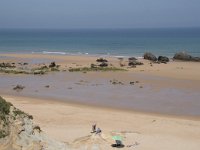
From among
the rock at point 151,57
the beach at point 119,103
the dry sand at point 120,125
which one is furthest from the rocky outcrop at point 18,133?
the rock at point 151,57

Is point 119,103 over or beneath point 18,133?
beneath

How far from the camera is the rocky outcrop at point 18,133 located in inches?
438

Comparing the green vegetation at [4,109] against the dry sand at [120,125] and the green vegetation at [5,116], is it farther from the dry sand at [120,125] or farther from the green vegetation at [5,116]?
the dry sand at [120,125]

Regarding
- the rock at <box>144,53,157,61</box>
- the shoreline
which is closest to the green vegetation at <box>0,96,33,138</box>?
the shoreline

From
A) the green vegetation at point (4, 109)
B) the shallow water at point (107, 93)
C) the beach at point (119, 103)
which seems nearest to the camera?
the green vegetation at point (4, 109)

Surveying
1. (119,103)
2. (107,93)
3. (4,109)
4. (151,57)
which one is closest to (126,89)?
(107,93)

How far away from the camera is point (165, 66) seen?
165ft

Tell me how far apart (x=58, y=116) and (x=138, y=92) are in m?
11.0

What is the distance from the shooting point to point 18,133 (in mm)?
11422

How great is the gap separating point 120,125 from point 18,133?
9303mm

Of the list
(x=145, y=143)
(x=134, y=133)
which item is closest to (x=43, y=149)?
(x=145, y=143)

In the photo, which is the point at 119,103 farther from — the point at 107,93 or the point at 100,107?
the point at 107,93

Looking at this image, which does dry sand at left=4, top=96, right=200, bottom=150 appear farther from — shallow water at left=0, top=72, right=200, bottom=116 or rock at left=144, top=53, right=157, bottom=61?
Answer: rock at left=144, top=53, right=157, bottom=61

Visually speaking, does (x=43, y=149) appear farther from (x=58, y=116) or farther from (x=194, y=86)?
(x=194, y=86)
